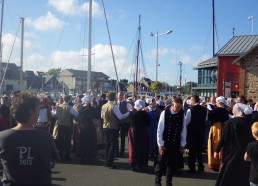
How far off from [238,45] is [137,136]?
2067cm

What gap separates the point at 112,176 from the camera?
29.0ft

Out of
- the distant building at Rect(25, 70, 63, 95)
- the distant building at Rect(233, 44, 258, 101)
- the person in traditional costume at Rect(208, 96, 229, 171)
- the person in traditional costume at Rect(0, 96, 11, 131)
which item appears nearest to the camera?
the person in traditional costume at Rect(208, 96, 229, 171)

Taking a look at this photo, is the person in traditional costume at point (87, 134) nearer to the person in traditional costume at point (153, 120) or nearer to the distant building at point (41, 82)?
the person in traditional costume at point (153, 120)

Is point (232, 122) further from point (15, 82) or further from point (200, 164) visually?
point (15, 82)

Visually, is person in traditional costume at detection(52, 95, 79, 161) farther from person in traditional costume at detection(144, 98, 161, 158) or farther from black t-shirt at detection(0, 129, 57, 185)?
black t-shirt at detection(0, 129, 57, 185)

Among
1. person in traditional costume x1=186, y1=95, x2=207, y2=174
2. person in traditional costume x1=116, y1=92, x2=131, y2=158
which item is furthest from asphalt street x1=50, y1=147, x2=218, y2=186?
person in traditional costume x1=116, y1=92, x2=131, y2=158

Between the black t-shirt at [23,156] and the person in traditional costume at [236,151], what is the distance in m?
3.87

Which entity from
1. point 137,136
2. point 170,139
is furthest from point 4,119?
point 170,139

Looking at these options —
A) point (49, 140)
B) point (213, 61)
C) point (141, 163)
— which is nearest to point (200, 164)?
point (141, 163)

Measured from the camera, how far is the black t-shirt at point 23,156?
3.23 m

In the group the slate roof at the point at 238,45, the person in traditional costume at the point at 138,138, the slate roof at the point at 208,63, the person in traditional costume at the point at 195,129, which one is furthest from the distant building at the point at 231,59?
the person in traditional costume at the point at 138,138

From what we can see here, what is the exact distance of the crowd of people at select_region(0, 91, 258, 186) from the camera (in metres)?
3.27

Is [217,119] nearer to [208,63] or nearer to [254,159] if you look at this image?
[254,159]

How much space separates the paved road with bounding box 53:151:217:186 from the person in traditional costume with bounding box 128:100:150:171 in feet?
0.97
